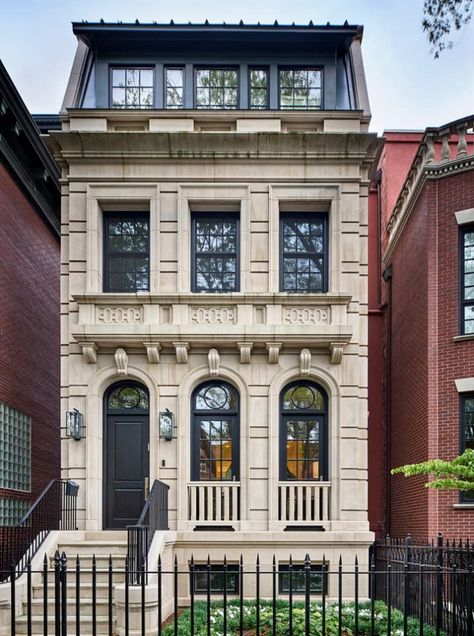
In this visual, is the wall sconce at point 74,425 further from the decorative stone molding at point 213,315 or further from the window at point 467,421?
the window at point 467,421

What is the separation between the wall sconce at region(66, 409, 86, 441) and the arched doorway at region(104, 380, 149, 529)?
0.61 metres

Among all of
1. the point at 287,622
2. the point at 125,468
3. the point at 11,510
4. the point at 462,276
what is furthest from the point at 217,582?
the point at 462,276

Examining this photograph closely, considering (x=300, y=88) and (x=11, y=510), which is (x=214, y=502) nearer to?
(x=11, y=510)

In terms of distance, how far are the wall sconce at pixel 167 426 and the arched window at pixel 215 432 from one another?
1.81ft

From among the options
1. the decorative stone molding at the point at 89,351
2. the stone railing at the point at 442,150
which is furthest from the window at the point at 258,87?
the decorative stone molding at the point at 89,351

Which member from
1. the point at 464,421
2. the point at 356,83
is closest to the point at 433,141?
the point at 356,83

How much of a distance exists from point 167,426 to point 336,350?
11.9ft

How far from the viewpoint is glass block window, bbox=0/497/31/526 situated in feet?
51.2

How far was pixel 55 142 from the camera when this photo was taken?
1552 cm

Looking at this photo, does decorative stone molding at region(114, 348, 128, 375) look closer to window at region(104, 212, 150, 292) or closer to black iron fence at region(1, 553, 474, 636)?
window at region(104, 212, 150, 292)

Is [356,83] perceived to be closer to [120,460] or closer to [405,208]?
[405,208]

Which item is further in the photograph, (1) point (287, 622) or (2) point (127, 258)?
(2) point (127, 258)

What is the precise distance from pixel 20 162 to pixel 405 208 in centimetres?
925

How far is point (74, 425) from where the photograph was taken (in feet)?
49.0
